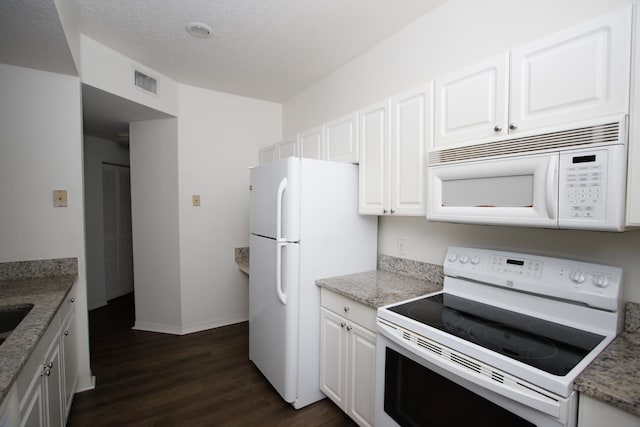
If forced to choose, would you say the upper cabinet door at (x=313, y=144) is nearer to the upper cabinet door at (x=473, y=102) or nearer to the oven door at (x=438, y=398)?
the upper cabinet door at (x=473, y=102)

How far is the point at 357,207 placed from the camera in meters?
2.23

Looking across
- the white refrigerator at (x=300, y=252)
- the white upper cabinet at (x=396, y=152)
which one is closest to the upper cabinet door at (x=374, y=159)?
the white upper cabinet at (x=396, y=152)

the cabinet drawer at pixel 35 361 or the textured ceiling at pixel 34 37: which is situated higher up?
the textured ceiling at pixel 34 37

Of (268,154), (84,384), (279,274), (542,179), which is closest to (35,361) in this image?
(279,274)

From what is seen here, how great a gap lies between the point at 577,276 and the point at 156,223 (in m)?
3.51

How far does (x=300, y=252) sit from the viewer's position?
1994 millimetres

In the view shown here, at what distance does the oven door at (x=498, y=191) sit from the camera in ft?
3.78

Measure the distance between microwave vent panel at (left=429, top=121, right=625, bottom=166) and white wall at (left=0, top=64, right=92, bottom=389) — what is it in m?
2.48

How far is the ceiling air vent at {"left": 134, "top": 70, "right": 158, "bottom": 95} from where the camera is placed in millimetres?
2688

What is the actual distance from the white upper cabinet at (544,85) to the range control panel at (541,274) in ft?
2.05

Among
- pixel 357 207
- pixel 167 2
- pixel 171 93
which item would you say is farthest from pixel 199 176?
pixel 357 207

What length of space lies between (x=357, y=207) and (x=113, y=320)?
3337mm

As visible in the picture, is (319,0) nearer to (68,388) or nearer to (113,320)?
(68,388)

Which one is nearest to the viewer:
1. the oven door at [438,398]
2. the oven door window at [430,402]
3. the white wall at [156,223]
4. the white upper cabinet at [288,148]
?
the oven door at [438,398]
